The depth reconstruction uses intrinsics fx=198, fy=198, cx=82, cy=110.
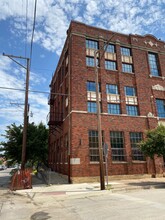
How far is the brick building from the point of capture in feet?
58.3

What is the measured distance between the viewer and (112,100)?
20234mm

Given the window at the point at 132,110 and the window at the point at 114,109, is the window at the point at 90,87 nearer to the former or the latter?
the window at the point at 114,109

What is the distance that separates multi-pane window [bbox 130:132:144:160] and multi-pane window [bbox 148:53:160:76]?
8088mm

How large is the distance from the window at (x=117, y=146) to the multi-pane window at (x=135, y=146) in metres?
1.08

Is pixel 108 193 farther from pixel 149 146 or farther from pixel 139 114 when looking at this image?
pixel 139 114

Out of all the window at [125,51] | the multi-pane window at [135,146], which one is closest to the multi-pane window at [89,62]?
the window at [125,51]

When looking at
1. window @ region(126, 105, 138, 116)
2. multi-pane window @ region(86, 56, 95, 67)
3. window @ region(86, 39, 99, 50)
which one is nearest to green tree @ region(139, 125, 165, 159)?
window @ region(126, 105, 138, 116)

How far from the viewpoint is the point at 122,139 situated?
19.3 m

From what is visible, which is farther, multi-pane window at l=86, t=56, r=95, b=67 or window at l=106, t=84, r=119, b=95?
multi-pane window at l=86, t=56, r=95, b=67

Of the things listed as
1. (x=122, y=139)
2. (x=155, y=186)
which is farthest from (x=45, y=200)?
(x=122, y=139)

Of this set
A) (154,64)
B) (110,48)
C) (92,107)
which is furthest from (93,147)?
(154,64)

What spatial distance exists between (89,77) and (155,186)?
1169cm

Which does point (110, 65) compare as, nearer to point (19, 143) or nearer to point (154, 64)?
point (154, 64)

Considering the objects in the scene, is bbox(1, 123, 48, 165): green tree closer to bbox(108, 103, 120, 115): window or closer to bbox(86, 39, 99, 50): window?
bbox(108, 103, 120, 115): window
